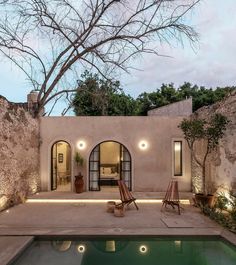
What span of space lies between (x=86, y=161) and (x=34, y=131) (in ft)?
7.75

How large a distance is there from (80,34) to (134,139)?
21.2 feet

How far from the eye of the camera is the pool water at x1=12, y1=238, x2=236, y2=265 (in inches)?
216

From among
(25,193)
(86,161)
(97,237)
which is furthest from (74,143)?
(97,237)

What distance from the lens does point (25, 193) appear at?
10.5 metres

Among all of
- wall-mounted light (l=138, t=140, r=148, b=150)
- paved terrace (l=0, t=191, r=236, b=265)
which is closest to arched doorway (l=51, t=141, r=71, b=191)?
wall-mounted light (l=138, t=140, r=148, b=150)

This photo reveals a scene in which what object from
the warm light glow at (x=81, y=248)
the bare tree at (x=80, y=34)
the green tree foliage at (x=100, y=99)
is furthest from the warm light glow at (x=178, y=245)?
the green tree foliage at (x=100, y=99)

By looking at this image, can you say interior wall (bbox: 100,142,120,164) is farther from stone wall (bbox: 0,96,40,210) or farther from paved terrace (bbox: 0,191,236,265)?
paved terrace (bbox: 0,191,236,265)

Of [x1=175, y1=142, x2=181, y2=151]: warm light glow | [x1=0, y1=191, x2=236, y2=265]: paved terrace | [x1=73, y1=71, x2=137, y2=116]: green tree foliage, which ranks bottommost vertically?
[x1=0, y1=191, x2=236, y2=265]: paved terrace

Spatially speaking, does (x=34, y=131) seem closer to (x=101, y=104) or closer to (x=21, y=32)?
(x=21, y=32)

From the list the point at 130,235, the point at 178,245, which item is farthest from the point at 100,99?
the point at 178,245

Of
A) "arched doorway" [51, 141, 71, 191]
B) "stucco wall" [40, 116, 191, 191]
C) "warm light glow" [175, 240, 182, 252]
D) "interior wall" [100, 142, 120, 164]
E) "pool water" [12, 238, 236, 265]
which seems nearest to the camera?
"pool water" [12, 238, 236, 265]

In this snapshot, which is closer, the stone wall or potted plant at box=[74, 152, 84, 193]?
the stone wall

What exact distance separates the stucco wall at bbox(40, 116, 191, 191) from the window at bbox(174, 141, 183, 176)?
18 cm

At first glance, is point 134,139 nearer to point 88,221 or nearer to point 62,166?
point 88,221
